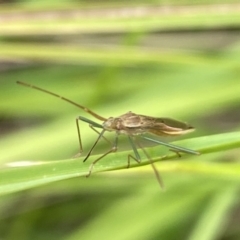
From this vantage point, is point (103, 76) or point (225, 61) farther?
point (103, 76)

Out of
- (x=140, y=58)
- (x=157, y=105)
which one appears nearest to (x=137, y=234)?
(x=157, y=105)

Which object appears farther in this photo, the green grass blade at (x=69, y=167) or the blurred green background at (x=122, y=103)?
the blurred green background at (x=122, y=103)

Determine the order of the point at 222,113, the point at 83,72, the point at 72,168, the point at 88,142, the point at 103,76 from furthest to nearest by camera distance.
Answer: the point at 222,113 < the point at 83,72 < the point at 103,76 < the point at 88,142 < the point at 72,168

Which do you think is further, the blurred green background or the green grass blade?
the blurred green background

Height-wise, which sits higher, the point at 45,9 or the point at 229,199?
the point at 45,9

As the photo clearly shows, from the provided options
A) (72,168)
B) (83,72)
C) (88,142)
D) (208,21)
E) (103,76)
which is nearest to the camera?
(72,168)

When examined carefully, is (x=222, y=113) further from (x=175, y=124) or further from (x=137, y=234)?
(x=175, y=124)

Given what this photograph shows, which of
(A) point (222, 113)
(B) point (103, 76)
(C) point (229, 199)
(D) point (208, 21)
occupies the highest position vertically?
(D) point (208, 21)

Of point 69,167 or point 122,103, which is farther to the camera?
point 122,103
